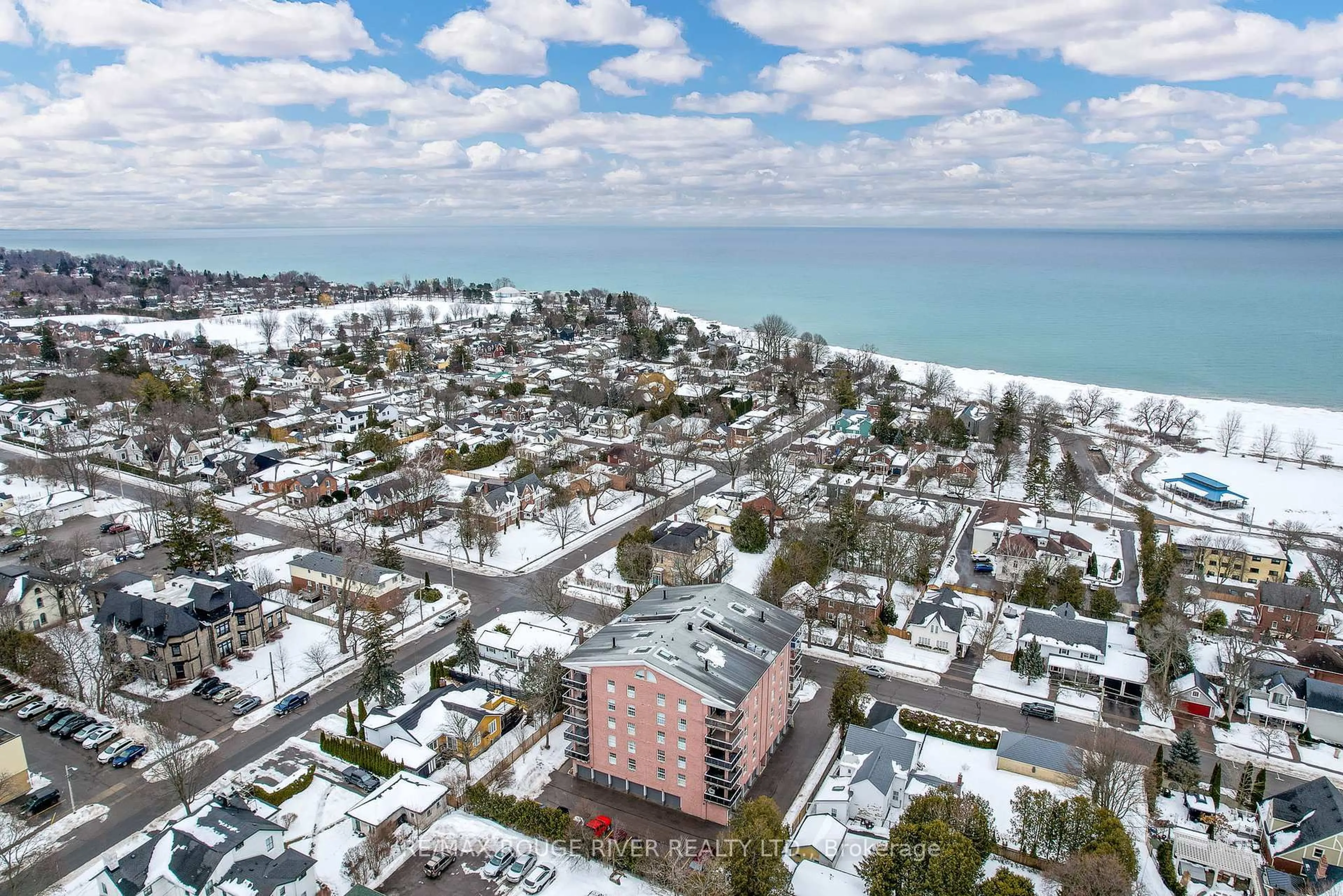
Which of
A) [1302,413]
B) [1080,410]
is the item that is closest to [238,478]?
[1080,410]

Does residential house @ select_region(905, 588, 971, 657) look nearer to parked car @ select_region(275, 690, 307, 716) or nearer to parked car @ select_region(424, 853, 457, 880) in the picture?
parked car @ select_region(424, 853, 457, 880)

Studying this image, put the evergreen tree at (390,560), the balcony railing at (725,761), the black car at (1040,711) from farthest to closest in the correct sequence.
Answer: the evergreen tree at (390,560), the black car at (1040,711), the balcony railing at (725,761)

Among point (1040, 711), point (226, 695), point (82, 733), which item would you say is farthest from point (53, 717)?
point (1040, 711)

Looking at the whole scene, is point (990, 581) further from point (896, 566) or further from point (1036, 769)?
point (1036, 769)

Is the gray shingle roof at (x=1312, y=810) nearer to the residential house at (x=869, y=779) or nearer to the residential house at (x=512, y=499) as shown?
the residential house at (x=869, y=779)

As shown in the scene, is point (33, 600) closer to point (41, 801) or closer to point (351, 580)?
point (351, 580)

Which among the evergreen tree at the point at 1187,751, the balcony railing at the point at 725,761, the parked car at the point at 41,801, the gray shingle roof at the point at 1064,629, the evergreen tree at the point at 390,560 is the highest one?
the evergreen tree at the point at 390,560

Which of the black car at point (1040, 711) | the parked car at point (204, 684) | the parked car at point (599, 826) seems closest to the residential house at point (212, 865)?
the parked car at point (599, 826)
